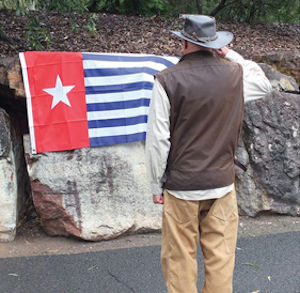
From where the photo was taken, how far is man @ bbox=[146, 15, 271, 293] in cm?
261

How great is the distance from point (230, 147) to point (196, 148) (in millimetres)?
262

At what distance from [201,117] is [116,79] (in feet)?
6.65

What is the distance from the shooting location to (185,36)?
267cm

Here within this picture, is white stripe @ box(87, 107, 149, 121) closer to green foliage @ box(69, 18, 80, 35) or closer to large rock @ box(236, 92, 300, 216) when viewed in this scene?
large rock @ box(236, 92, 300, 216)

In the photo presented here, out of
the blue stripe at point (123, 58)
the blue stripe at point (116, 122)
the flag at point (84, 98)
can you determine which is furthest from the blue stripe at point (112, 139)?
the blue stripe at point (123, 58)

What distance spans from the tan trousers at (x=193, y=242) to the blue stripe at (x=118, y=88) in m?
1.98

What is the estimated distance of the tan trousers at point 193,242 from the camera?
2.74 meters

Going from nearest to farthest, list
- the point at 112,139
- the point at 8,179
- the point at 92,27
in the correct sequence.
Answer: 1. the point at 8,179
2. the point at 112,139
3. the point at 92,27

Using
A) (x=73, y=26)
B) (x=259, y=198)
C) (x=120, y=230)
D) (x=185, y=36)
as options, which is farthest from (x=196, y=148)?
(x=73, y=26)

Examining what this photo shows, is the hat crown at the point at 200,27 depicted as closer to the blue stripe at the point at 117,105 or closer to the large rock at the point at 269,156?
the blue stripe at the point at 117,105

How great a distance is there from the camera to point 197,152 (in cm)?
265

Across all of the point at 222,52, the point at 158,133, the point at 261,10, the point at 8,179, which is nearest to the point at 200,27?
the point at 222,52

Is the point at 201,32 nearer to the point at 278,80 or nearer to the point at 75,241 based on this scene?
the point at 75,241

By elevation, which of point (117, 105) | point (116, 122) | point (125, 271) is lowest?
point (125, 271)
